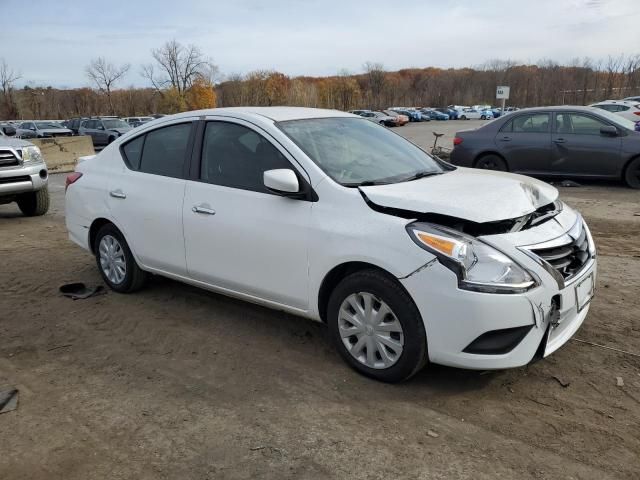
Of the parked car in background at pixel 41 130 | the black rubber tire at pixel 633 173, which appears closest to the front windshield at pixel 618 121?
the black rubber tire at pixel 633 173

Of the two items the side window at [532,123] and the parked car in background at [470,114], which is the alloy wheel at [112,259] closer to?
the side window at [532,123]

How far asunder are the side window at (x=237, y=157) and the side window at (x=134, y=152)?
0.89 metres

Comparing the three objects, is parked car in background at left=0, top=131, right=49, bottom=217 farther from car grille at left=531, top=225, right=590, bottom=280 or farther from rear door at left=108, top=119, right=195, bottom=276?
car grille at left=531, top=225, right=590, bottom=280

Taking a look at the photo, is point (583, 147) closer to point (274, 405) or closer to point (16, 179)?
point (274, 405)

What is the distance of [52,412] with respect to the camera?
130 inches

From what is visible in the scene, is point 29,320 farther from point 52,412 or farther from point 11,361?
point 52,412

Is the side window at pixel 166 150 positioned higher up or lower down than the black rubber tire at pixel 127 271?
higher up

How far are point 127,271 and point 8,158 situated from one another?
516 cm

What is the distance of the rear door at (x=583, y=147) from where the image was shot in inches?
403

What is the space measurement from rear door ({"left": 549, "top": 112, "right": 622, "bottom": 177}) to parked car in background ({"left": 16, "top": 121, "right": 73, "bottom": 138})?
26.9m

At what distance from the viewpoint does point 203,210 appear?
4199 mm

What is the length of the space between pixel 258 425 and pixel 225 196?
1723 millimetres

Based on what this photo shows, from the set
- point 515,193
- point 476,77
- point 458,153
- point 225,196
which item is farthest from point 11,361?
point 476,77

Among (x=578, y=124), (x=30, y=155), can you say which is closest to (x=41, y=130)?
(x=30, y=155)
